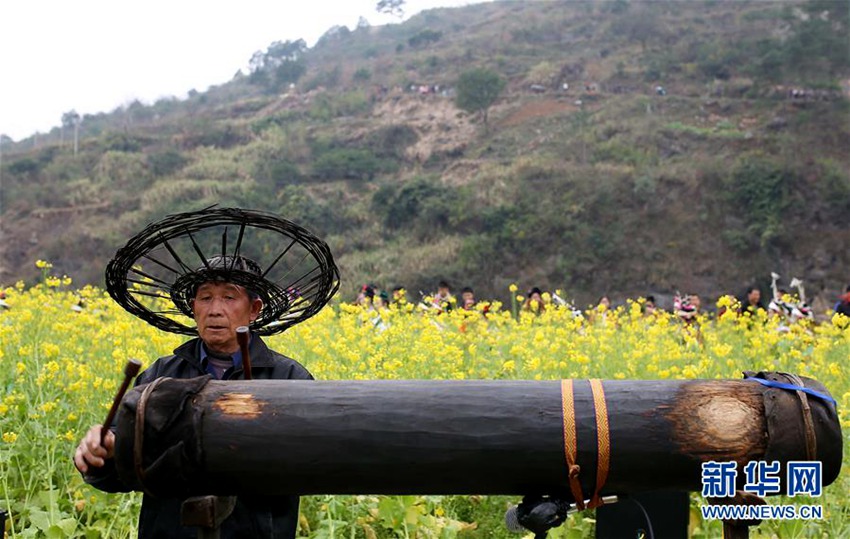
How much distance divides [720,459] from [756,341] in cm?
394

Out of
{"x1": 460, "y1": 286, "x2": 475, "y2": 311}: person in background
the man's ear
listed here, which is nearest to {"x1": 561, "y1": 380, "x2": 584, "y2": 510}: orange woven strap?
the man's ear

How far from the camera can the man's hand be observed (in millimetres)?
2510

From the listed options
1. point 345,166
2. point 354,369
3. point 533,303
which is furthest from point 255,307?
point 345,166

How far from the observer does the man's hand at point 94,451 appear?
8.23ft

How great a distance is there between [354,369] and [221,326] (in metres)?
2.50

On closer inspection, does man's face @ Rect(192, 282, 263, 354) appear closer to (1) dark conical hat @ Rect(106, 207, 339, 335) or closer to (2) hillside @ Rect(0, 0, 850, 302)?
(1) dark conical hat @ Rect(106, 207, 339, 335)

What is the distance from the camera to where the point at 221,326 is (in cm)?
318

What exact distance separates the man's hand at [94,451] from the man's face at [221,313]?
2.27 feet

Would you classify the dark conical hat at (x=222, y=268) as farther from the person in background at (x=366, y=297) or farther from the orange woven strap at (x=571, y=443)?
the person in background at (x=366, y=297)

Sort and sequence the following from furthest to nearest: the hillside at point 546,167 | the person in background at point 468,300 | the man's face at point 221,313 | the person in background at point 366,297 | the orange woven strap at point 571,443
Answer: the hillside at point 546,167, the person in background at point 366,297, the person in background at point 468,300, the man's face at point 221,313, the orange woven strap at point 571,443

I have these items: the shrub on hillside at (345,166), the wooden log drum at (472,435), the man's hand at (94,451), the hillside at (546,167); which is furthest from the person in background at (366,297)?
the shrub on hillside at (345,166)

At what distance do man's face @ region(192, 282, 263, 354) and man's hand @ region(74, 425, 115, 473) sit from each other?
0.69 metres

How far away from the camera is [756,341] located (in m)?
5.99

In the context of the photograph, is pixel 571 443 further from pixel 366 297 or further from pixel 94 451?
pixel 366 297
